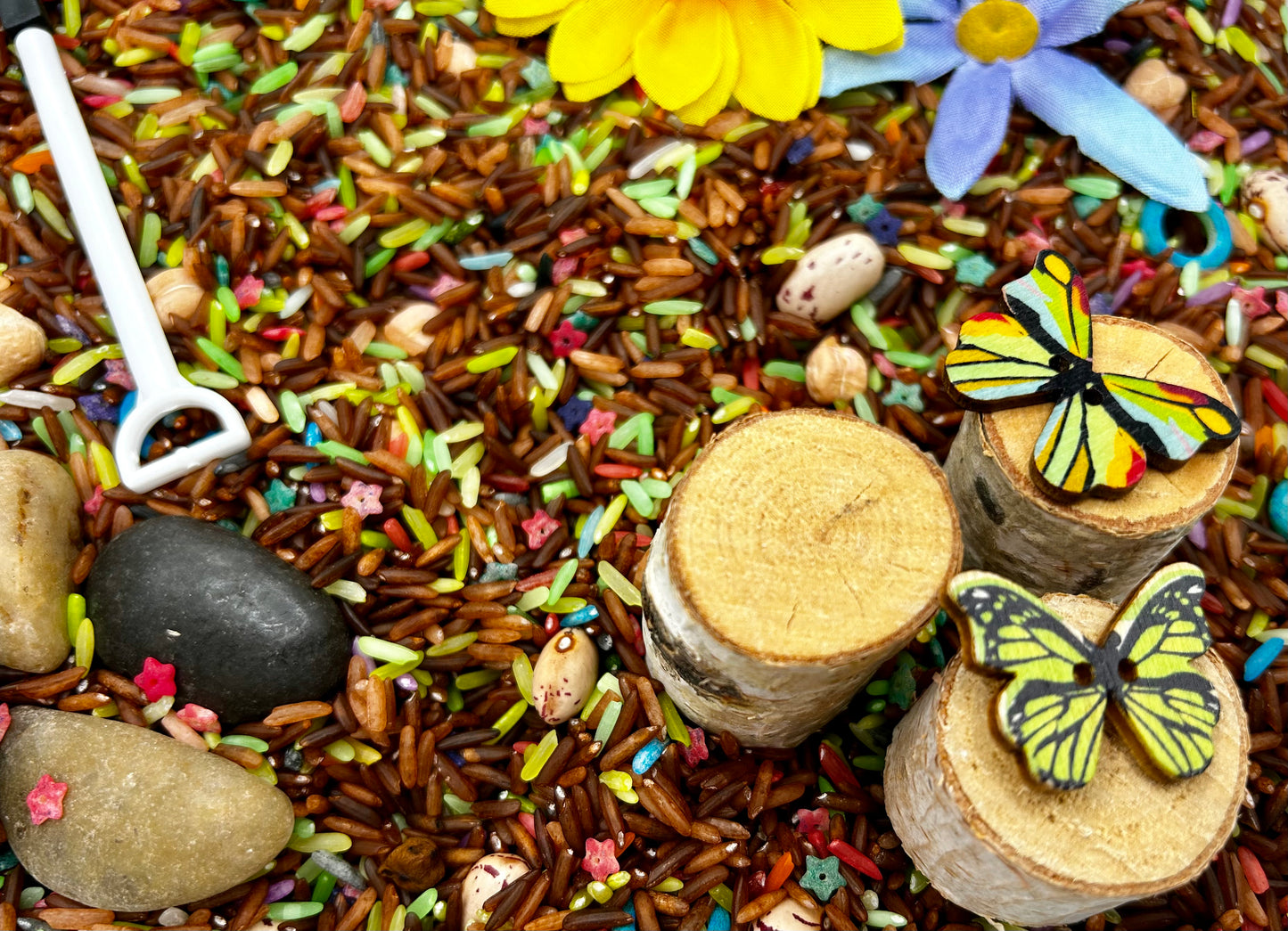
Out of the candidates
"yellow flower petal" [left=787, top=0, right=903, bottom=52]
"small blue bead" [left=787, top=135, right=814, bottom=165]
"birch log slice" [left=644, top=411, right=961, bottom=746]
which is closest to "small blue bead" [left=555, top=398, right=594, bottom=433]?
"birch log slice" [left=644, top=411, right=961, bottom=746]

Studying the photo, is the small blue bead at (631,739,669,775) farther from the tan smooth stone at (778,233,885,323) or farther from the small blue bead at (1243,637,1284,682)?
the small blue bead at (1243,637,1284,682)

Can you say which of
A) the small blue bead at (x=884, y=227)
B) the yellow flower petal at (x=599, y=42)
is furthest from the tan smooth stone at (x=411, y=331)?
the small blue bead at (x=884, y=227)

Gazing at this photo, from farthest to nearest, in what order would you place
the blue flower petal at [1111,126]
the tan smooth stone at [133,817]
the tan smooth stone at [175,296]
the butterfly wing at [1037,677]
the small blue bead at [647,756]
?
the blue flower petal at [1111,126]
the tan smooth stone at [175,296]
the small blue bead at [647,756]
the tan smooth stone at [133,817]
the butterfly wing at [1037,677]

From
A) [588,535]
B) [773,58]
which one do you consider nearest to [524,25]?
[773,58]

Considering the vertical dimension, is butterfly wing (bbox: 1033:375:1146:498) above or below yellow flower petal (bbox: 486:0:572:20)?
below

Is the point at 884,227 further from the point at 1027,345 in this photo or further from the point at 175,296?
the point at 175,296

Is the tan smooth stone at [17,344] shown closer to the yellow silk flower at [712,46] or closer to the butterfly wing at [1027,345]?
the yellow silk flower at [712,46]
